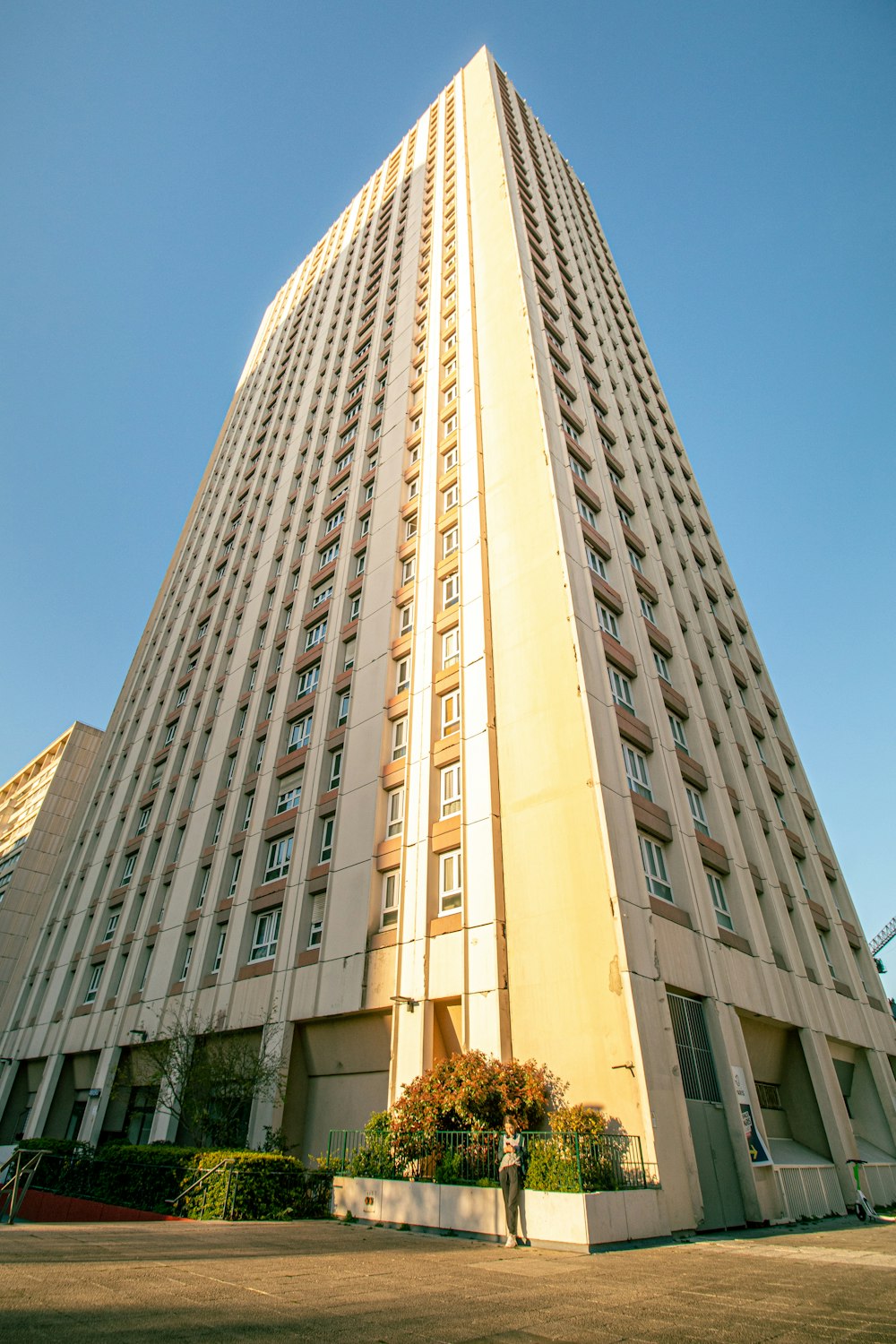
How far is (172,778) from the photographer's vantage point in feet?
113

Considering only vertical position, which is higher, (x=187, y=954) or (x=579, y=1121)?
(x=187, y=954)

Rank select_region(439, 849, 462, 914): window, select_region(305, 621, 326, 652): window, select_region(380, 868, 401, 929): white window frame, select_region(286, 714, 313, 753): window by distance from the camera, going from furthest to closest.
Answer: select_region(305, 621, 326, 652): window
select_region(286, 714, 313, 753): window
select_region(380, 868, 401, 929): white window frame
select_region(439, 849, 462, 914): window

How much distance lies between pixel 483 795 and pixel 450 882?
8.19 ft

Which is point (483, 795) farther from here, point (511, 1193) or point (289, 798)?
point (289, 798)

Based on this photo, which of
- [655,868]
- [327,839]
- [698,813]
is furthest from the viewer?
[327,839]

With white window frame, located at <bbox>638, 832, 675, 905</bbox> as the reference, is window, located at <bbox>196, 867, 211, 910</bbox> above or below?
above

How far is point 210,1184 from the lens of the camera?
14.6m

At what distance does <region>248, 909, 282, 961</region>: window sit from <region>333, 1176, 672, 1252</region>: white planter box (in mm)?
9981

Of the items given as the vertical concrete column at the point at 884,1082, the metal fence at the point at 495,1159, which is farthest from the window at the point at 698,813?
the vertical concrete column at the point at 884,1082

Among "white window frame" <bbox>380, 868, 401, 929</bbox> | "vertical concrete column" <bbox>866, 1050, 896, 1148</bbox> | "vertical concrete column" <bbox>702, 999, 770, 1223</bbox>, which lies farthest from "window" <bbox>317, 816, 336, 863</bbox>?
"vertical concrete column" <bbox>866, 1050, 896, 1148</bbox>

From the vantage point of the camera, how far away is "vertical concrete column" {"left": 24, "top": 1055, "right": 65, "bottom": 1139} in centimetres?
2909

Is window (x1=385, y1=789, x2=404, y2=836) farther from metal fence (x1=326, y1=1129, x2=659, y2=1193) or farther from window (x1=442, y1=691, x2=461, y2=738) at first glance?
metal fence (x1=326, y1=1129, x2=659, y2=1193)

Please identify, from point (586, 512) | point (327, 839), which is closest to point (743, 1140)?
point (327, 839)

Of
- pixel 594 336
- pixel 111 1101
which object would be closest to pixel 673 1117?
pixel 111 1101
